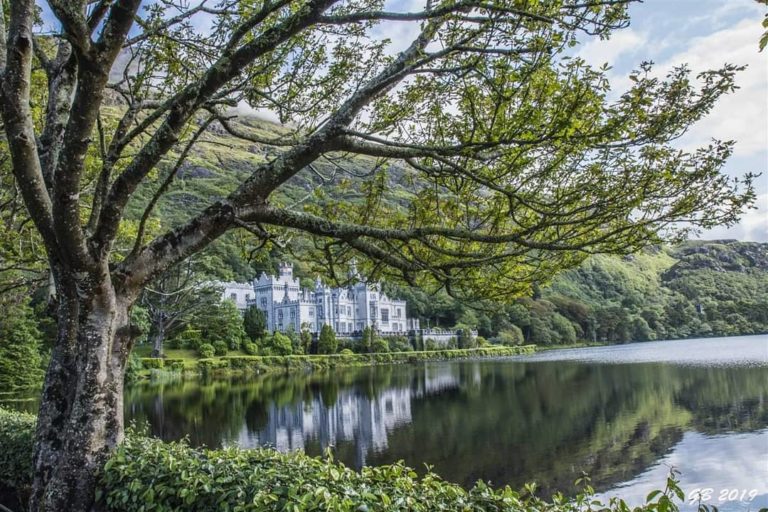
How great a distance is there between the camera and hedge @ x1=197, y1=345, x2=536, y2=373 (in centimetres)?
5321

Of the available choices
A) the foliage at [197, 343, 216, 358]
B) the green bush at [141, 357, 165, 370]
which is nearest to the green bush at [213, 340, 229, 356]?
the foliage at [197, 343, 216, 358]

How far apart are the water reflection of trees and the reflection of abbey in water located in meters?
0.05

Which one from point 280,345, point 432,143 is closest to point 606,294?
point 280,345

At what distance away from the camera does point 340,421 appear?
78.1 feet

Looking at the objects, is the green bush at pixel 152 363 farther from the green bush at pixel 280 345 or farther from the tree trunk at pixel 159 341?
the green bush at pixel 280 345

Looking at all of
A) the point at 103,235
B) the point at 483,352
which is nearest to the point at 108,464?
the point at 103,235

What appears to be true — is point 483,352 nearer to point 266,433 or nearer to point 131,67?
point 266,433

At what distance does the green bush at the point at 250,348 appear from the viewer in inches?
2317

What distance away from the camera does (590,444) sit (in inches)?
738

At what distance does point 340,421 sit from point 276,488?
2040 cm

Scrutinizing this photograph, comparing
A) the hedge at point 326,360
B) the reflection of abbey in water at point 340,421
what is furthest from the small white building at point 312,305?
the reflection of abbey in water at point 340,421

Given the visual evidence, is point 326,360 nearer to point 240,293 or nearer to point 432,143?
point 240,293

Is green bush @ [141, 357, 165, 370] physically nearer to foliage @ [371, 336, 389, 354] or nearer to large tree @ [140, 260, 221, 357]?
large tree @ [140, 260, 221, 357]

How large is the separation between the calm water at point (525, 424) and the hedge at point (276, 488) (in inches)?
165
